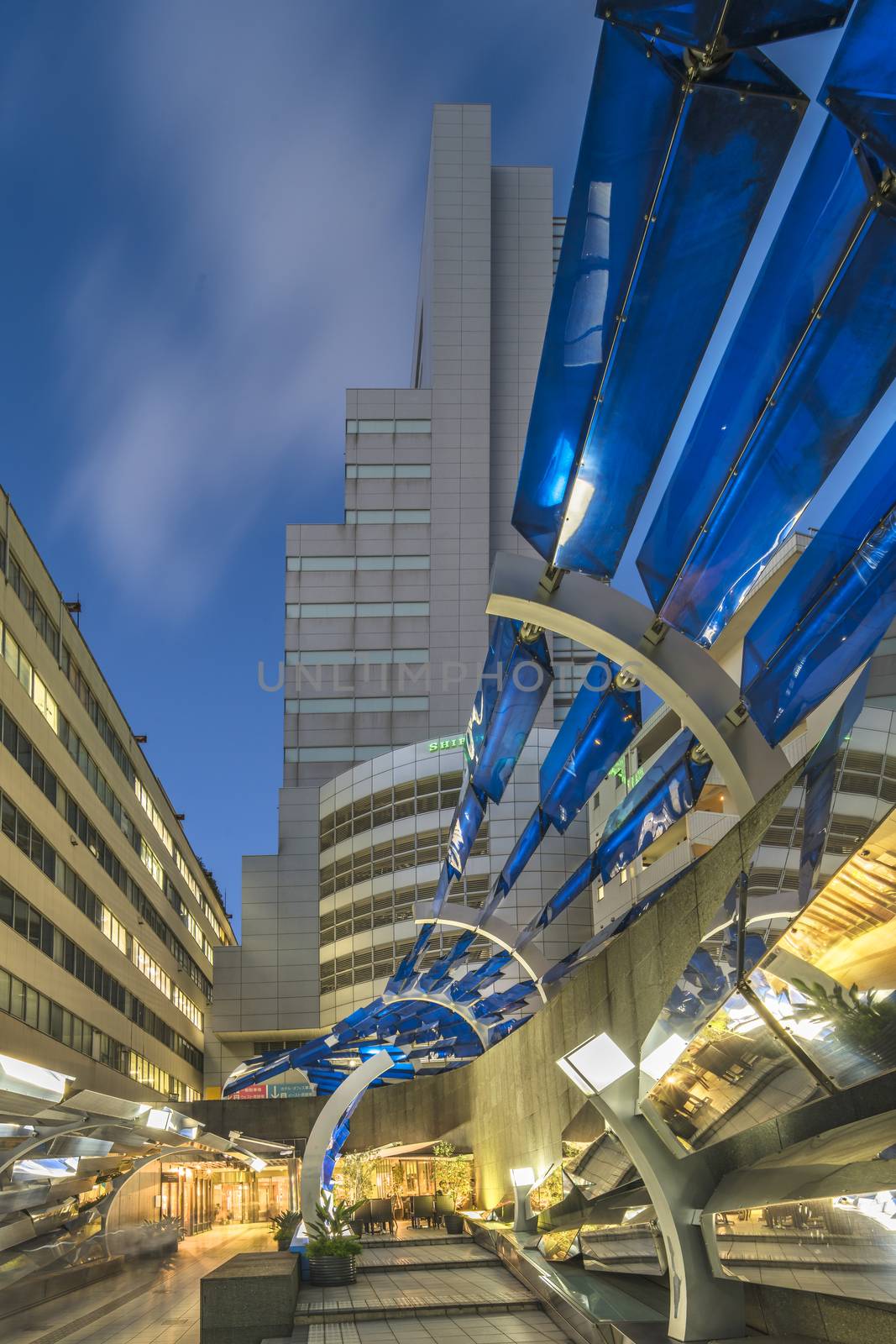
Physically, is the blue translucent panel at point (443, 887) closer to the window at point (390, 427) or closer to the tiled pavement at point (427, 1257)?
the tiled pavement at point (427, 1257)

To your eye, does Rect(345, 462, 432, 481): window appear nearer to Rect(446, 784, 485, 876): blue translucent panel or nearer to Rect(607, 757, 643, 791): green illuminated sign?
Rect(607, 757, 643, 791): green illuminated sign

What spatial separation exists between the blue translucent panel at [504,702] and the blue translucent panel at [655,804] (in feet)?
4.96

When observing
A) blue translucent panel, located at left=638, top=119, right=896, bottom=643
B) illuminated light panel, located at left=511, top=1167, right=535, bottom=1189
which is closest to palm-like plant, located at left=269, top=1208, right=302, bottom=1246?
illuminated light panel, located at left=511, top=1167, right=535, bottom=1189

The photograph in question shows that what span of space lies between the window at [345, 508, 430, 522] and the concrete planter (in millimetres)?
63385

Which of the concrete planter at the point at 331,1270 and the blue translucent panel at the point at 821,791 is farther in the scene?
the concrete planter at the point at 331,1270

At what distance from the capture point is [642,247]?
17.8 feet

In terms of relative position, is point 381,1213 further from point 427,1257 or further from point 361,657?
point 361,657

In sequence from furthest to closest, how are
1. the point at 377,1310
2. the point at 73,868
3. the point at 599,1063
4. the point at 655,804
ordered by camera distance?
the point at 73,868 < the point at 377,1310 < the point at 655,804 < the point at 599,1063

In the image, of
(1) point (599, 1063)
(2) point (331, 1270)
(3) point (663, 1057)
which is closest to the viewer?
(3) point (663, 1057)

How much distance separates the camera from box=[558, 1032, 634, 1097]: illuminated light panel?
7586 mm

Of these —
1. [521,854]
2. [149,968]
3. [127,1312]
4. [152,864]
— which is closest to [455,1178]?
[127,1312]

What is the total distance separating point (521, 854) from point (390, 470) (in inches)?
2541

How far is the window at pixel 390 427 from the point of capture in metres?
80.8

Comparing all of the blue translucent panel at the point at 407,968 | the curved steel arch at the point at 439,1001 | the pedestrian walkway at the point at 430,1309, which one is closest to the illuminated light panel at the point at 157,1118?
the pedestrian walkway at the point at 430,1309
